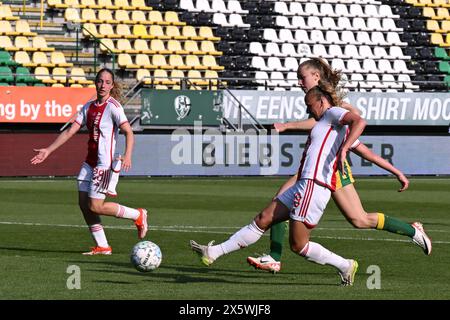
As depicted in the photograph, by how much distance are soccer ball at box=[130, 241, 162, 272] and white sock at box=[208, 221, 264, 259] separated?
633 millimetres

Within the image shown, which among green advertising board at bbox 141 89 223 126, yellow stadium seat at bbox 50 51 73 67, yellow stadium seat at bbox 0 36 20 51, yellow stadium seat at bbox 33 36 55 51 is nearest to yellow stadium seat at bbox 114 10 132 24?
yellow stadium seat at bbox 33 36 55 51

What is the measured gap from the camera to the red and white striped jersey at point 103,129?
13.9m

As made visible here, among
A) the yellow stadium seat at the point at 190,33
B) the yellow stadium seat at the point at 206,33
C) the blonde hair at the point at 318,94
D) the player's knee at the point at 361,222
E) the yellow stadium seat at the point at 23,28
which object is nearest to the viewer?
the blonde hair at the point at 318,94

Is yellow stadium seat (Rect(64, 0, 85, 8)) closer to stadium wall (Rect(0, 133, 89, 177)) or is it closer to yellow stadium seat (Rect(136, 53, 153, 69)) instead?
yellow stadium seat (Rect(136, 53, 153, 69))

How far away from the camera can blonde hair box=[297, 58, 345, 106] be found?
11047 millimetres

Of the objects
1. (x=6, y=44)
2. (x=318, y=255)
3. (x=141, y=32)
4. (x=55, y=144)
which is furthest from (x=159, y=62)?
(x=318, y=255)

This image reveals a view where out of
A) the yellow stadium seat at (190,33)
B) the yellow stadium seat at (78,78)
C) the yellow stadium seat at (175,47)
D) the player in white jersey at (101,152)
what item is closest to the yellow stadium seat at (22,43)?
the yellow stadium seat at (78,78)

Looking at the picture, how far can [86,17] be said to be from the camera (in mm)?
40562

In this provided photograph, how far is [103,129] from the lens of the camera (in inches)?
550

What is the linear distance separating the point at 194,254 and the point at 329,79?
12.6ft

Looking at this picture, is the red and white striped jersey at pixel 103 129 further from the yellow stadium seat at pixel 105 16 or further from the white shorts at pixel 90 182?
the yellow stadium seat at pixel 105 16

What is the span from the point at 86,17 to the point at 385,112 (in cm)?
1038

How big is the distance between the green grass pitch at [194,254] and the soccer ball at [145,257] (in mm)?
122
